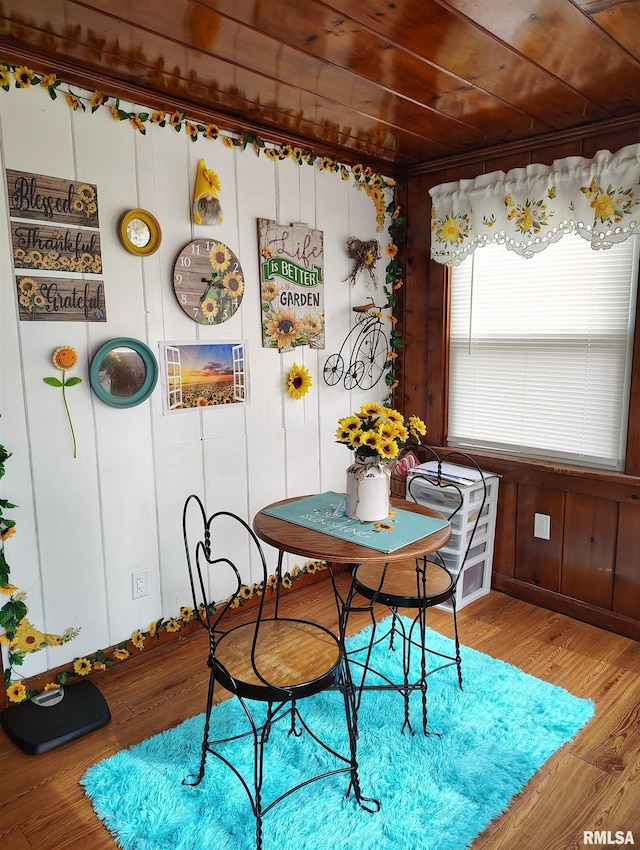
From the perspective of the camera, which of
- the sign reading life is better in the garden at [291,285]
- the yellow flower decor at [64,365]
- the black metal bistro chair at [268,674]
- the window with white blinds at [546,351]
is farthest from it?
the sign reading life is better in the garden at [291,285]

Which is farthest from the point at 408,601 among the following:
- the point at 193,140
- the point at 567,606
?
the point at 193,140

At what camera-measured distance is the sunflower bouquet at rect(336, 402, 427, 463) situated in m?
1.95

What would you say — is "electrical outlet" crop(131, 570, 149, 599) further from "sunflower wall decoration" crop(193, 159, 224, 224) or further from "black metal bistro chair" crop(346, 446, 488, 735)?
"sunflower wall decoration" crop(193, 159, 224, 224)

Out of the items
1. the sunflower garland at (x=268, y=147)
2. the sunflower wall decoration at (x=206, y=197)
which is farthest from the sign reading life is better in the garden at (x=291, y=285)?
the sunflower wall decoration at (x=206, y=197)

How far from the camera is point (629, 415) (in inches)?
103

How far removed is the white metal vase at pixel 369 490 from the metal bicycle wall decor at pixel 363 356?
1199mm


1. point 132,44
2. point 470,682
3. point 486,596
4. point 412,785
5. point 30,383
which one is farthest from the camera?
point 486,596

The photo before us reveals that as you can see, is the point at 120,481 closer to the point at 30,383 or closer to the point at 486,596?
the point at 30,383

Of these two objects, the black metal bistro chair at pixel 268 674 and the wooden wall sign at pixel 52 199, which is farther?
the wooden wall sign at pixel 52 199

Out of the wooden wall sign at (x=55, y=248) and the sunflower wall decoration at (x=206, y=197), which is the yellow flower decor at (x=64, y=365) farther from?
the sunflower wall decoration at (x=206, y=197)

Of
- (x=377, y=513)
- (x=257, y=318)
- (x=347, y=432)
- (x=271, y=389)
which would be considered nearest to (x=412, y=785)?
(x=377, y=513)

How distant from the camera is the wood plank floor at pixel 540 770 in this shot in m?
1.66

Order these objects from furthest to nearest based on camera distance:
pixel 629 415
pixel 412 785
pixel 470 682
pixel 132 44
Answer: pixel 629 415 → pixel 470 682 → pixel 132 44 → pixel 412 785

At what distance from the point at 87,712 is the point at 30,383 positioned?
4.01 ft
